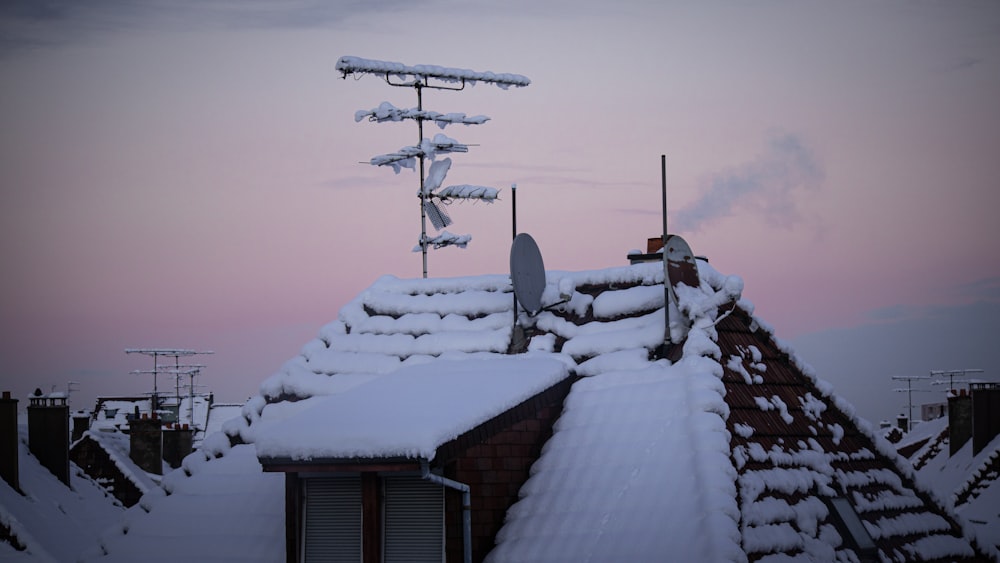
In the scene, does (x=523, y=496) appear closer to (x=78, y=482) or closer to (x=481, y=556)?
(x=481, y=556)

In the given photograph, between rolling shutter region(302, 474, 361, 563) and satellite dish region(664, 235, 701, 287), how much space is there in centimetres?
468

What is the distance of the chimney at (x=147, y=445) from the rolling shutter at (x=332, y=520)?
78.1 feet

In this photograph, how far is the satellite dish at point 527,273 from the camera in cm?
1712

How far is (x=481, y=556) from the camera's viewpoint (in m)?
14.3

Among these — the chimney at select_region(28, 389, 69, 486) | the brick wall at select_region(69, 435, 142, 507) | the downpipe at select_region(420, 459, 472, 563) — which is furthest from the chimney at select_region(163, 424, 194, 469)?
the downpipe at select_region(420, 459, 472, 563)

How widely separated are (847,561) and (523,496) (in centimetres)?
364

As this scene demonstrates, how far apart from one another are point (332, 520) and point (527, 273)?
4648mm

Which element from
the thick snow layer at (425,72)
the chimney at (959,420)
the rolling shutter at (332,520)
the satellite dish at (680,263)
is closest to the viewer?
the rolling shutter at (332,520)

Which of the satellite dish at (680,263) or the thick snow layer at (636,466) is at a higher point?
the satellite dish at (680,263)

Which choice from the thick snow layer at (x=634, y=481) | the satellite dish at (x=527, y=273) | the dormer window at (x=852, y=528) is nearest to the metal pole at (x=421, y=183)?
the satellite dish at (x=527, y=273)

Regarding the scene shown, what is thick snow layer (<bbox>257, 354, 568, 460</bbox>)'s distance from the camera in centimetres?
1341

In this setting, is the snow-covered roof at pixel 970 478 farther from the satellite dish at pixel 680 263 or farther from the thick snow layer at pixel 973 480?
the satellite dish at pixel 680 263

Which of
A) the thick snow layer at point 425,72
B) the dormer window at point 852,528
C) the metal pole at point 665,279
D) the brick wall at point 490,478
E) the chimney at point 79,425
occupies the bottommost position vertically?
the chimney at point 79,425

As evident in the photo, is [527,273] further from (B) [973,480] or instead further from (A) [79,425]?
(A) [79,425]
